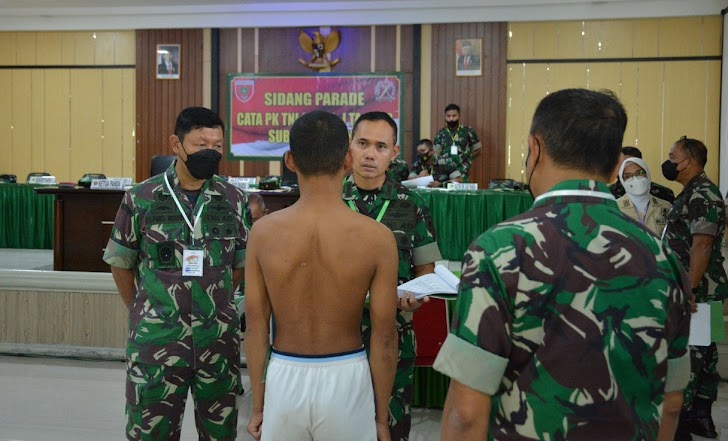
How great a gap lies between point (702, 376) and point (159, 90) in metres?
10.5

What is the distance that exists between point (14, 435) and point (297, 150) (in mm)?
2864

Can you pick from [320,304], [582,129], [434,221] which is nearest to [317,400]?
[320,304]

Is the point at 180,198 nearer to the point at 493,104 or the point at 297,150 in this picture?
the point at 297,150

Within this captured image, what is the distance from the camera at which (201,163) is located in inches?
107

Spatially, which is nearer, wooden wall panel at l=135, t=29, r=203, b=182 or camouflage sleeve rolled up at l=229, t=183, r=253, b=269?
camouflage sleeve rolled up at l=229, t=183, r=253, b=269

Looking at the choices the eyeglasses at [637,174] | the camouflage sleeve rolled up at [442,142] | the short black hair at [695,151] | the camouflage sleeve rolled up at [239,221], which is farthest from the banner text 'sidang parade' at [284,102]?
the camouflage sleeve rolled up at [239,221]

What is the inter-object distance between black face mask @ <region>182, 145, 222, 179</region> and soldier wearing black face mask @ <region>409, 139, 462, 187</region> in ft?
24.5

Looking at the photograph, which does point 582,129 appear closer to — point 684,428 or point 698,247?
point 698,247

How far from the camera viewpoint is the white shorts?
1.82m

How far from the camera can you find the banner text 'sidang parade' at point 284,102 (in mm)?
11883

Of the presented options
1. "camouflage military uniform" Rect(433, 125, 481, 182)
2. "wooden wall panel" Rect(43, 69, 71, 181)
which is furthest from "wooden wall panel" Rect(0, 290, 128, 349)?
"wooden wall panel" Rect(43, 69, 71, 181)

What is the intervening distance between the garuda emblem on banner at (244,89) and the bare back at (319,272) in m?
10.7

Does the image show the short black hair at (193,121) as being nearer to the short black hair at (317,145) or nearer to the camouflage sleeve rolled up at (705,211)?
the short black hair at (317,145)

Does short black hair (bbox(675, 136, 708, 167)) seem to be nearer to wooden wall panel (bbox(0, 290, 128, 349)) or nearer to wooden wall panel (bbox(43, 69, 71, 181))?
wooden wall panel (bbox(0, 290, 128, 349))
